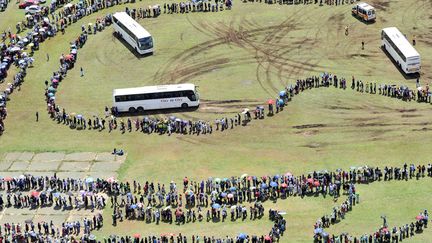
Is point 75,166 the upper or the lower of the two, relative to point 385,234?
lower

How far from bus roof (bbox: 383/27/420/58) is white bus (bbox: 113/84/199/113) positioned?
26.5m

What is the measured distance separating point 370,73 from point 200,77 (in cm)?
2164

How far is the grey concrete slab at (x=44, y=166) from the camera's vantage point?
95375 millimetres

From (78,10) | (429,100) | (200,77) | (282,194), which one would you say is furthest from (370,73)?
(78,10)

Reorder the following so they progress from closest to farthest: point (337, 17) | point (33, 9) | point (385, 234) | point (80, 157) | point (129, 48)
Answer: point (385, 234), point (80, 157), point (129, 48), point (337, 17), point (33, 9)

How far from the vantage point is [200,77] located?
11312 centimetres

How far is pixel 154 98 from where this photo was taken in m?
105

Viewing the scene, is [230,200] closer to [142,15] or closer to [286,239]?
[286,239]

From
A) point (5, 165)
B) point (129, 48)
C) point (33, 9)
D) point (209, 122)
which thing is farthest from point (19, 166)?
point (33, 9)

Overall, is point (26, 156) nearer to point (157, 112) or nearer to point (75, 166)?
point (75, 166)

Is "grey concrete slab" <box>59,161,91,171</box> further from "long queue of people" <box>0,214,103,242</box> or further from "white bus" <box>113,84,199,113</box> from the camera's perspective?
"white bus" <box>113,84,199,113</box>

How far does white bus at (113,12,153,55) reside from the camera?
118562 mm

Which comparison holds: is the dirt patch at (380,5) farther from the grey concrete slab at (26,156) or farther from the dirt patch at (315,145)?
the grey concrete slab at (26,156)

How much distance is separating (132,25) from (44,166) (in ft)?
106
